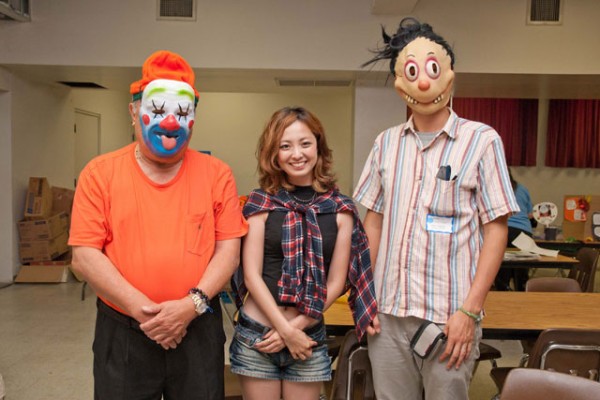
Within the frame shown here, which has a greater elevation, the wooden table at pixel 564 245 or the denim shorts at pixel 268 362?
the denim shorts at pixel 268 362

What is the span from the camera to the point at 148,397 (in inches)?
61.5

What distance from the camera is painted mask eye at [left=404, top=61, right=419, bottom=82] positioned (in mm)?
1658

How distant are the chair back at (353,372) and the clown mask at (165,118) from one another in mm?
892

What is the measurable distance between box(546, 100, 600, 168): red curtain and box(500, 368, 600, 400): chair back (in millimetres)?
8496

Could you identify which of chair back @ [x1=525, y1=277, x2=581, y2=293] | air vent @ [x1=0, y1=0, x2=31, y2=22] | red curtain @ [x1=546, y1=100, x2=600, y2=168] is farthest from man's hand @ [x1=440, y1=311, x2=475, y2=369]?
red curtain @ [x1=546, y1=100, x2=600, y2=168]

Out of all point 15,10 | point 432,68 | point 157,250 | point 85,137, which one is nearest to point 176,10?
point 15,10

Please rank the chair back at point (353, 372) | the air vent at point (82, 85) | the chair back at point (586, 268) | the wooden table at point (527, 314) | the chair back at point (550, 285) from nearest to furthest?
the chair back at point (353, 372) → the wooden table at point (527, 314) → the chair back at point (550, 285) → the chair back at point (586, 268) → the air vent at point (82, 85)

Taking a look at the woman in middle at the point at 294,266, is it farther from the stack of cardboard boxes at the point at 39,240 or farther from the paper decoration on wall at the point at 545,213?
the stack of cardboard boxes at the point at 39,240

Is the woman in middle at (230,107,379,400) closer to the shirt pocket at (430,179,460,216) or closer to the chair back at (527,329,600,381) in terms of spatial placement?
the shirt pocket at (430,179,460,216)

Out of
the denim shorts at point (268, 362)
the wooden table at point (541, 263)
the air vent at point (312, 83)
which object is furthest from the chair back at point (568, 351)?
the air vent at point (312, 83)

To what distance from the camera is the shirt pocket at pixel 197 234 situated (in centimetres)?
155

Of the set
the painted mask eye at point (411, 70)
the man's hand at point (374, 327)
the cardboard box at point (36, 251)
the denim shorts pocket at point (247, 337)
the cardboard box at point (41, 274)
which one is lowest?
the cardboard box at point (41, 274)

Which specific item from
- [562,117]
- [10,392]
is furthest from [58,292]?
[562,117]

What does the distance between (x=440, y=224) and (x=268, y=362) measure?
0.66 m
